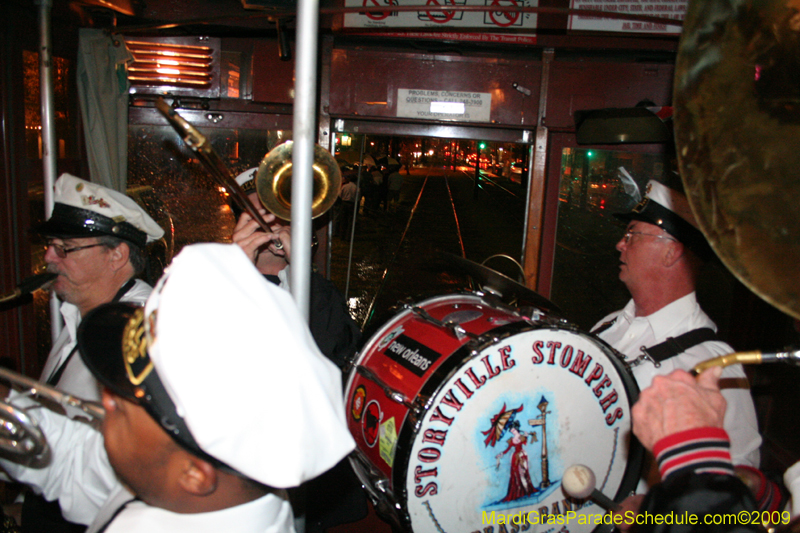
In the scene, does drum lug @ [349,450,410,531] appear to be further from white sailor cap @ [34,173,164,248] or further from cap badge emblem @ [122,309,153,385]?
white sailor cap @ [34,173,164,248]

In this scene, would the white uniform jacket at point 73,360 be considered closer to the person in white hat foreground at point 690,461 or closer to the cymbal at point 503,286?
the cymbal at point 503,286

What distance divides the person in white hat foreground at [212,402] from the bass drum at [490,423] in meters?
0.68

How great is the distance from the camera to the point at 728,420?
2.01m

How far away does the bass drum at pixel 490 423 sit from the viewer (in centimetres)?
182

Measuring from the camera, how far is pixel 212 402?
2.91 feet

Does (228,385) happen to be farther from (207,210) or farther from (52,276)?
(207,210)

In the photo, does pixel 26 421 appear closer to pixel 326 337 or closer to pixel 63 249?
pixel 63 249

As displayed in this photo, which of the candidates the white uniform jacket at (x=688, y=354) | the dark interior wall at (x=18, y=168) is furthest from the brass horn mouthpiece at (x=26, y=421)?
the dark interior wall at (x=18, y=168)

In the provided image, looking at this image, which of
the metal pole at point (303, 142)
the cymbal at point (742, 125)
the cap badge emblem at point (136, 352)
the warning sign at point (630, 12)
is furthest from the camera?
the warning sign at point (630, 12)

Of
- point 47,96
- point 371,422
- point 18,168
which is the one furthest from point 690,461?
point 18,168

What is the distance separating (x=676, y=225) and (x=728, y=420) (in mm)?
906

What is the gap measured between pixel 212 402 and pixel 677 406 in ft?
3.26

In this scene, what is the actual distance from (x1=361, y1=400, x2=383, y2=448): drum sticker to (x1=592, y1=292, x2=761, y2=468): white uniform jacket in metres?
1.00

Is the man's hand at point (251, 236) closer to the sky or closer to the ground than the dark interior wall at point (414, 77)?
closer to the ground
